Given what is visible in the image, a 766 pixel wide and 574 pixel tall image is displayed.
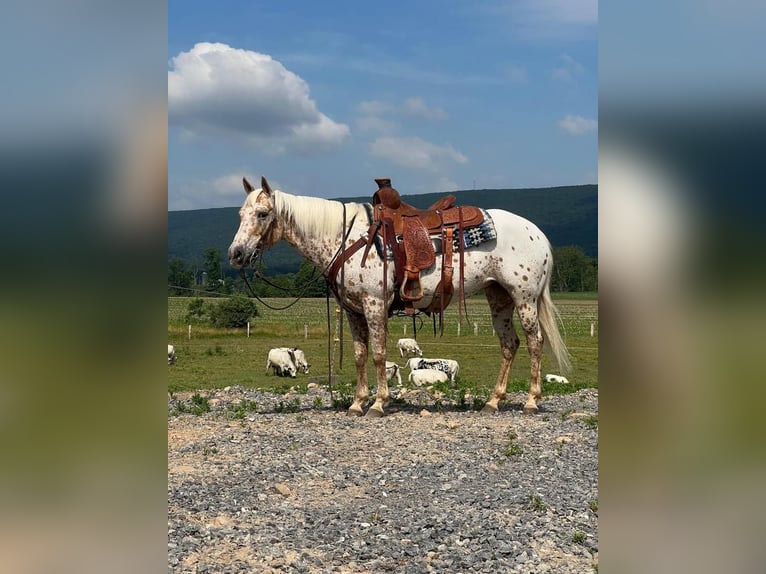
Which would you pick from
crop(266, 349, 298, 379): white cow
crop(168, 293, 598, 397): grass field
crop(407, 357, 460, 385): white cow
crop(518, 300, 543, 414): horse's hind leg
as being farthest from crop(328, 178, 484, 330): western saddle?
crop(266, 349, 298, 379): white cow

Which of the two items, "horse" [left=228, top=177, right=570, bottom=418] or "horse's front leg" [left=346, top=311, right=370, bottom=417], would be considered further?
"horse's front leg" [left=346, top=311, right=370, bottom=417]

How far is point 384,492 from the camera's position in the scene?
20.4ft

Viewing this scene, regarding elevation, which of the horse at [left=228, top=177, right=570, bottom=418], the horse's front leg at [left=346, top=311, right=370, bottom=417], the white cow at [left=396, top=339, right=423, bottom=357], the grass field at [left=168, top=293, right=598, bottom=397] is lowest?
the grass field at [left=168, top=293, right=598, bottom=397]

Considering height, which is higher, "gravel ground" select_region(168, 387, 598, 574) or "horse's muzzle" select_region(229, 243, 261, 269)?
"horse's muzzle" select_region(229, 243, 261, 269)

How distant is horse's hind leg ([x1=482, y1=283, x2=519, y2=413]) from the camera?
394 inches

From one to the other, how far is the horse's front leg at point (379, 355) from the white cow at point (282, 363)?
30.4 ft

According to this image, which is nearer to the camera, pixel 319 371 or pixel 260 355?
pixel 319 371

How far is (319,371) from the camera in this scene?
20125mm

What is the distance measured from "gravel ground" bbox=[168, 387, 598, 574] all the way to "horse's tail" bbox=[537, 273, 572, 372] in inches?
31.8

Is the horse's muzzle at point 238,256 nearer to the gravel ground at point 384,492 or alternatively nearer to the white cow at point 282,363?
the gravel ground at point 384,492

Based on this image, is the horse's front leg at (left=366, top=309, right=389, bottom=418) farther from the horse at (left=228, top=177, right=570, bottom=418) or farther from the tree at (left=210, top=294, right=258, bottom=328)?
the tree at (left=210, top=294, right=258, bottom=328)
